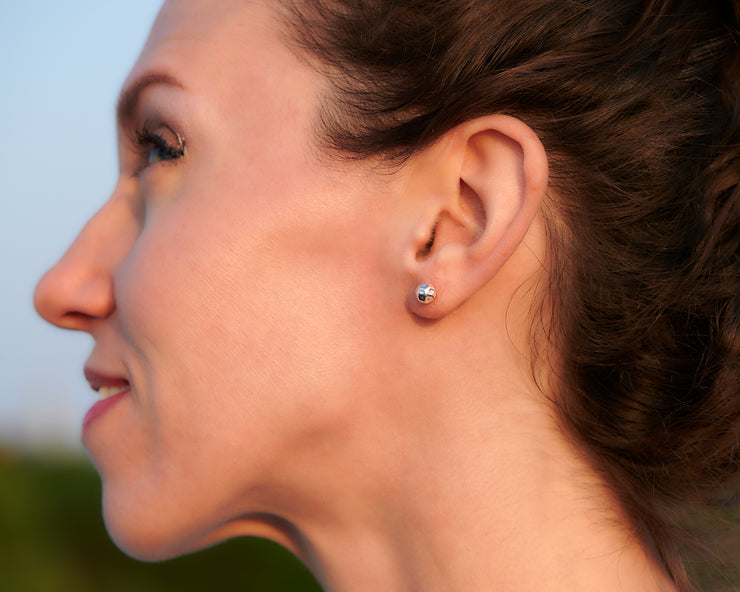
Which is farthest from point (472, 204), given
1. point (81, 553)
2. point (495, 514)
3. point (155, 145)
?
point (81, 553)

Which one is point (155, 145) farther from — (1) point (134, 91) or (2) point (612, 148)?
(2) point (612, 148)

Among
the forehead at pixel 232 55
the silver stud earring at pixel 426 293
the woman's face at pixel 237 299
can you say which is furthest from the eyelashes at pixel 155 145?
the silver stud earring at pixel 426 293

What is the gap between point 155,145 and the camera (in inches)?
70.2

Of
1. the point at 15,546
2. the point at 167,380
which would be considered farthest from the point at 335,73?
the point at 15,546

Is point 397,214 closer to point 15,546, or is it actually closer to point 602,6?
point 602,6

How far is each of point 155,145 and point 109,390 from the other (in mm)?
577

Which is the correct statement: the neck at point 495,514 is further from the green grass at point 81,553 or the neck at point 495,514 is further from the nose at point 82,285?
the green grass at point 81,553

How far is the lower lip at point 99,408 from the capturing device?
1.74m

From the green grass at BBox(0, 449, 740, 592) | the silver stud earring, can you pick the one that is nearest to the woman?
the silver stud earring

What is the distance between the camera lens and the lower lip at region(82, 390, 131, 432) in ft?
5.69

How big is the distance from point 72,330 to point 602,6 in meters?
1.39

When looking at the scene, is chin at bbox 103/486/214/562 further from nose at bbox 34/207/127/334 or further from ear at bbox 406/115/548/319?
ear at bbox 406/115/548/319

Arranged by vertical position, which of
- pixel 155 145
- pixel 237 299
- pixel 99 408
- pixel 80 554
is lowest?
pixel 80 554

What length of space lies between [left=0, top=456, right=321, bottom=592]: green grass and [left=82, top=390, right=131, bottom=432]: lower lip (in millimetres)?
2049
